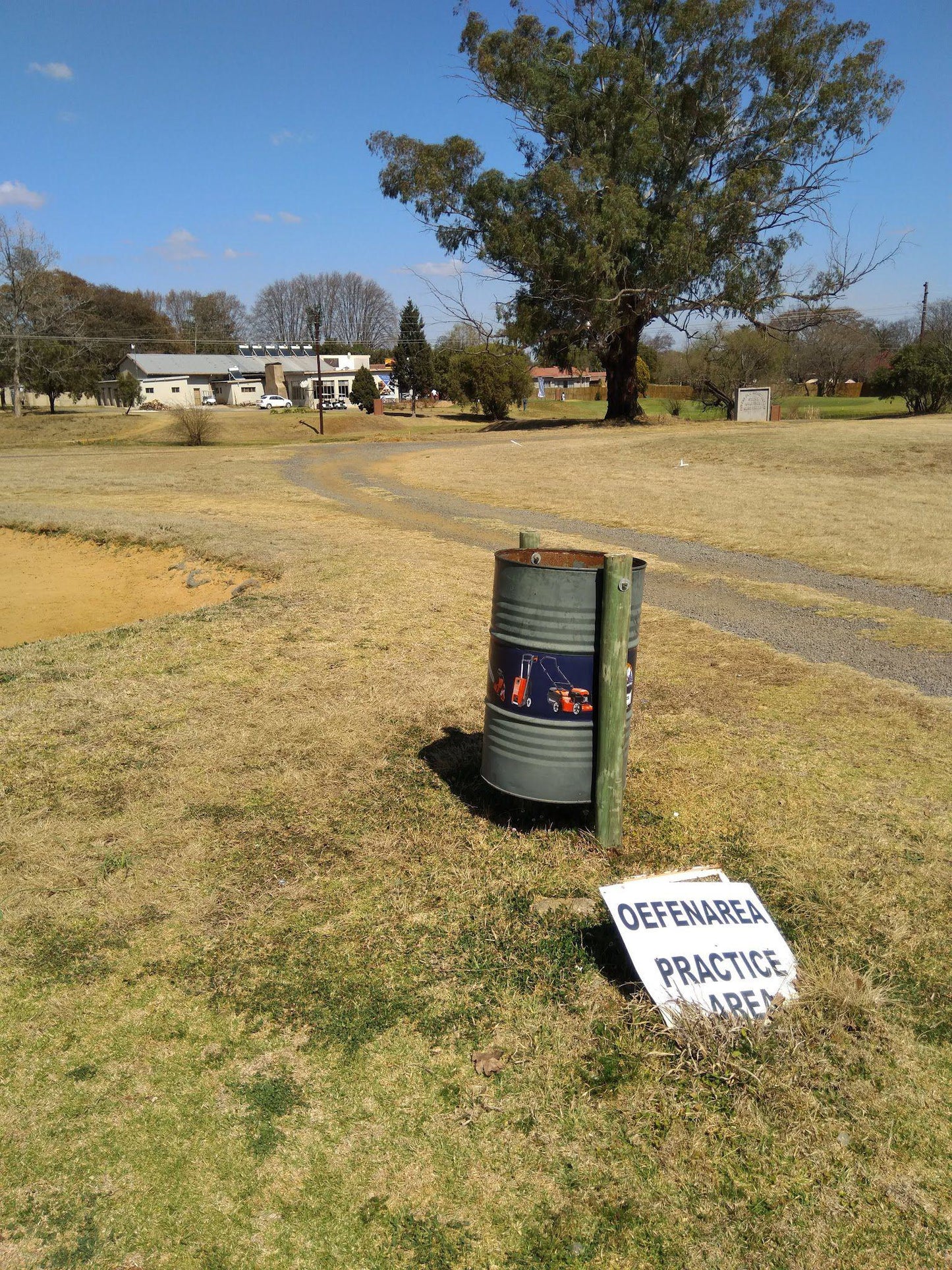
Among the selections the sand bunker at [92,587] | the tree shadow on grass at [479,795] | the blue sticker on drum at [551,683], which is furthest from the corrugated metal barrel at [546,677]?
the sand bunker at [92,587]

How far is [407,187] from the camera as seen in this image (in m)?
35.3

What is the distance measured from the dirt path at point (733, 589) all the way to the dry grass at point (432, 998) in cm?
109

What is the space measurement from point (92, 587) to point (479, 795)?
8054mm

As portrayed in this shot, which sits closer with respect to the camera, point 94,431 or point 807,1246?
point 807,1246

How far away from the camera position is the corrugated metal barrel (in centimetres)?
375

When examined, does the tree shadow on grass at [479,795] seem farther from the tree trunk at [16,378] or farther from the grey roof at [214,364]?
the grey roof at [214,364]

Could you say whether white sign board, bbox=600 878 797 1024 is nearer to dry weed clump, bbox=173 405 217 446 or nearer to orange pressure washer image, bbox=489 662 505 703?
orange pressure washer image, bbox=489 662 505 703

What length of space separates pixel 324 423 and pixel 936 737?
1885 inches

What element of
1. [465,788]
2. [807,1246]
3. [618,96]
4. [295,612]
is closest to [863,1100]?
[807,1246]

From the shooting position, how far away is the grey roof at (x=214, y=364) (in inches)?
3349

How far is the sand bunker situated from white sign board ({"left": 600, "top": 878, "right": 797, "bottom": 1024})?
22.0ft

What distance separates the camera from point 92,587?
11.1m

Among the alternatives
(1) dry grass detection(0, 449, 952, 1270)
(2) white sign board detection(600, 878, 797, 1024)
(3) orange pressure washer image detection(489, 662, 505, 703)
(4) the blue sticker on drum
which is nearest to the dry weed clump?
(1) dry grass detection(0, 449, 952, 1270)

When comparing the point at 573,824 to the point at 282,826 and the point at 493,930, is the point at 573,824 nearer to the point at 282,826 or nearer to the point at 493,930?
the point at 493,930
